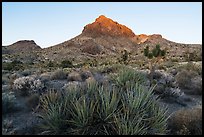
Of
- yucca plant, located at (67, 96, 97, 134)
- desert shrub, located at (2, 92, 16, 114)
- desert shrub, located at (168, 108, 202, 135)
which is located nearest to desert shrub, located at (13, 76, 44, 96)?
desert shrub, located at (2, 92, 16, 114)

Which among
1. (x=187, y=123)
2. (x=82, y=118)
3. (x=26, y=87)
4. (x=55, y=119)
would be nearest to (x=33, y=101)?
(x=26, y=87)

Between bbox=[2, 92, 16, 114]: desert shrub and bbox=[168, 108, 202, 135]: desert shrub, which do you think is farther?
bbox=[2, 92, 16, 114]: desert shrub

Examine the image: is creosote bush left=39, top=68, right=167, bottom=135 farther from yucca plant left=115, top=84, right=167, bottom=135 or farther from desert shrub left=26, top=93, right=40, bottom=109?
desert shrub left=26, top=93, right=40, bottom=109

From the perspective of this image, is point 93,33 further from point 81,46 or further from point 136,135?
point 136,135

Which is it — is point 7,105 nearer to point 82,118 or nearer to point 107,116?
point 82,118

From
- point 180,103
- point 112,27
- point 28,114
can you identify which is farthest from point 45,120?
point 112,27

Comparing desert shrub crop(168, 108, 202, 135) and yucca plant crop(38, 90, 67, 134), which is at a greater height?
yucca plant crop(38, 90, 67, 134)

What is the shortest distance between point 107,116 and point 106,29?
104 metres

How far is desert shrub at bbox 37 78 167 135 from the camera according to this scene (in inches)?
238

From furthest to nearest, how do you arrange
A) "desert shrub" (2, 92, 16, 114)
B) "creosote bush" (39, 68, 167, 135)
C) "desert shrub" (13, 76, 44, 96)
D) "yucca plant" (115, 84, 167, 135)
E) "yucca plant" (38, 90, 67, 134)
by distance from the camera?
1. "desert shrub" (13, 76, 44, 96)
2. "desert shrub" (2, 92, 16, 114)
3. "yucca plant" (38, 90, 67, 134)
4. "creosote bush" (39, 68, 167, 135)
5. "yucca plant" (115, 84, 167, 135)

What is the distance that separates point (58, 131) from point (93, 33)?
10218 centimetres

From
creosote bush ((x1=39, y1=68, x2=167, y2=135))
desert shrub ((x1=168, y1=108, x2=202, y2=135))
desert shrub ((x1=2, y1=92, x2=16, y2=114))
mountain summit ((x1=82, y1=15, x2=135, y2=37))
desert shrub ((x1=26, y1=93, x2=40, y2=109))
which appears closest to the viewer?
creosote bush ((x1=39, y1=68, x2=167, y2=135))

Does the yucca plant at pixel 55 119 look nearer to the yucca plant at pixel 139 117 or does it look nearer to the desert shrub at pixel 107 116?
the desert shrub at pixel 107 116

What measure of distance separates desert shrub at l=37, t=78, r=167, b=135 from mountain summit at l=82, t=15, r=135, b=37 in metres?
99.2
